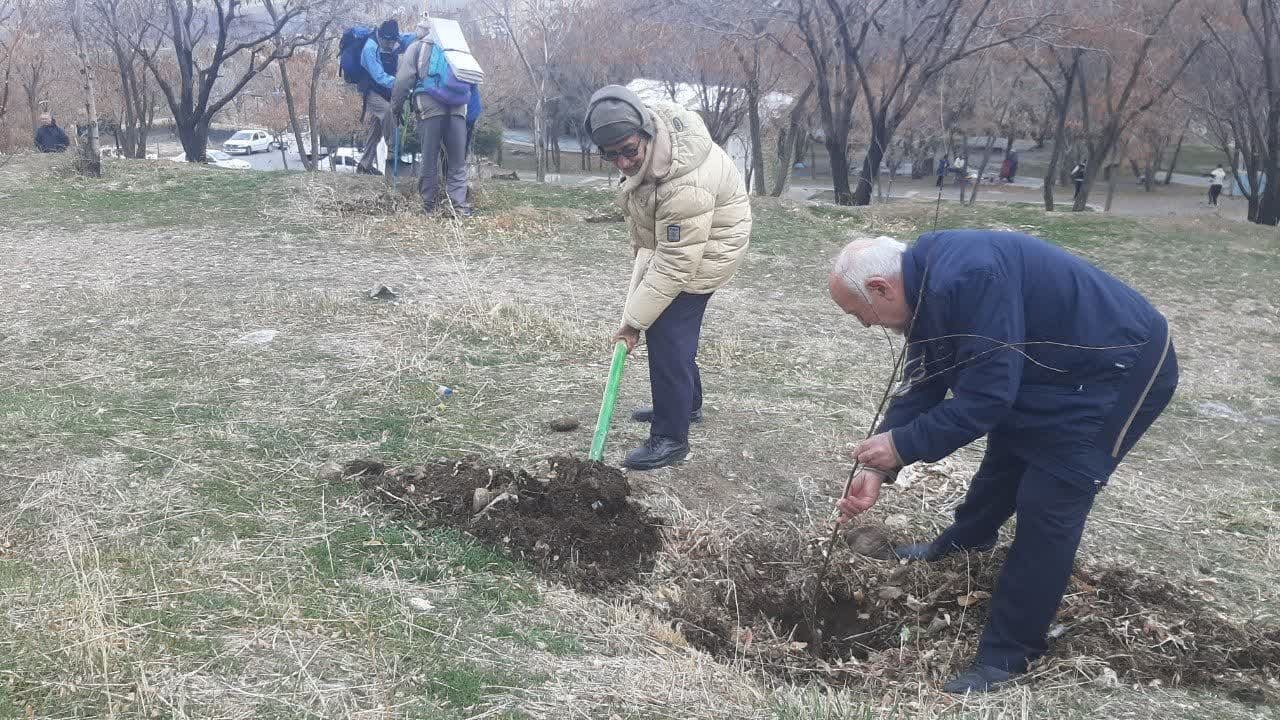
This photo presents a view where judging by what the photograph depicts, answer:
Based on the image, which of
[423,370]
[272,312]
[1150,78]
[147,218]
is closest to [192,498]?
[423,370]

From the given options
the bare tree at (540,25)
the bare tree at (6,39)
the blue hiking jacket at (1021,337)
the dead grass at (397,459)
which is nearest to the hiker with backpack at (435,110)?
the dead grass at (397,459)

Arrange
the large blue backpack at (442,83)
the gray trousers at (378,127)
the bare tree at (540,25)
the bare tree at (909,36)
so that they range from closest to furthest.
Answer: the large blue backpack at (442,83), the gray trousers at (378,127), the bare tree at (909,36), the bare tree at (540,25)

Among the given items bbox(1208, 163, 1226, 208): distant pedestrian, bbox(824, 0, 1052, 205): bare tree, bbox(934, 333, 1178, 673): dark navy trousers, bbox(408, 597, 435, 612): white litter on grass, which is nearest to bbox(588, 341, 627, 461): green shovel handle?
bbox(408, 597, 435, 612): white litter on grass

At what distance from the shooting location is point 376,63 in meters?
11.6

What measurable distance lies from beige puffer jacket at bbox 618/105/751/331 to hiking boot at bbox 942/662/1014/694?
1.78 m

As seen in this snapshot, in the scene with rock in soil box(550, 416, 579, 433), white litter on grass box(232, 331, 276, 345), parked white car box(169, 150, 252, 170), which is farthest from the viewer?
parked white car box(169, 150, 252, 170)

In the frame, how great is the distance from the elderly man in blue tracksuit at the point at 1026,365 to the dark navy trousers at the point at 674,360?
1.25m

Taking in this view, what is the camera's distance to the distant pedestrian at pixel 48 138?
16.6 m

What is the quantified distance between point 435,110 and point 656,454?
282 inches

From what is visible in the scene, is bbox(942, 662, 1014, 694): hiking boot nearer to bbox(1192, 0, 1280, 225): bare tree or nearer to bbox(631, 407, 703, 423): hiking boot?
bbox(631, 407, 703, 423): hiking boot

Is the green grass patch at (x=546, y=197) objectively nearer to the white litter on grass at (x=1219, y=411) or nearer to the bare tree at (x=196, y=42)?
the white litter on grass at (x=1219, y=411)

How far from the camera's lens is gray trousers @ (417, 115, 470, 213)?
10.4 m

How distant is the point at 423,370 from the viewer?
5.45 m

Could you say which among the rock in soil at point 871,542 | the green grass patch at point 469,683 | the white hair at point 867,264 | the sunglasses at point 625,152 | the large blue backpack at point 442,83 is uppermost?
the large blue backpack at point 442,83
